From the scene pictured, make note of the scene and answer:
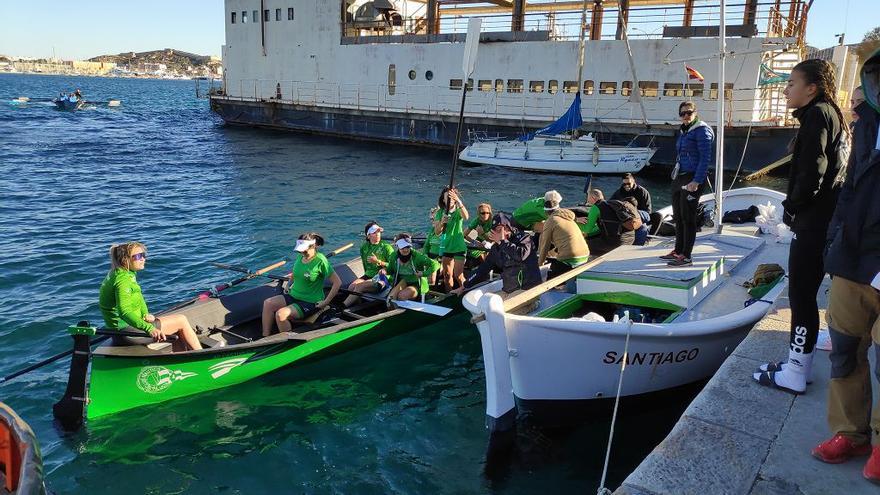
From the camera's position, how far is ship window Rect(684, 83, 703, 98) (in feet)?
90.1

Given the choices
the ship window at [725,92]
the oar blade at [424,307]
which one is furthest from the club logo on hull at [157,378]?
the ship window at [725,92]

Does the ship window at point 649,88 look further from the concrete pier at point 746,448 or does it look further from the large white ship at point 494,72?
the concrete pier at point 746,448

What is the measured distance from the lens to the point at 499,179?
2680 centimetres

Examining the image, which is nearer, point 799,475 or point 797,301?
point 799,475

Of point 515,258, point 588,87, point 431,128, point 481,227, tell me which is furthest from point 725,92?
point 515,258

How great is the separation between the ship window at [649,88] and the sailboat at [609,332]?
22.1m

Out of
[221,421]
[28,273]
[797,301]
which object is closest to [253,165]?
[28,273]

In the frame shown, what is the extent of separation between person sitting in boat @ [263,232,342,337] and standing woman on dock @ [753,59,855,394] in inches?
223

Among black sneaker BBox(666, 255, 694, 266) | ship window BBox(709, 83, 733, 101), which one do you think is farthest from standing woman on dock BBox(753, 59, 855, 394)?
ship window BBox(709, 83, 733, 101)

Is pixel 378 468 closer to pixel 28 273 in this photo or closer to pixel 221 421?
pixel 221 421

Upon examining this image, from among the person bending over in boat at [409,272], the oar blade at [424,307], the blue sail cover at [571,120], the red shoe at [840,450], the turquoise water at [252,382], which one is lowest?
the turquoise water at [252,382]

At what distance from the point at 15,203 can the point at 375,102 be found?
21.7 m

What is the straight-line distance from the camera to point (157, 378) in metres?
7.27

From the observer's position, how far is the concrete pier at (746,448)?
3566 millimetres
